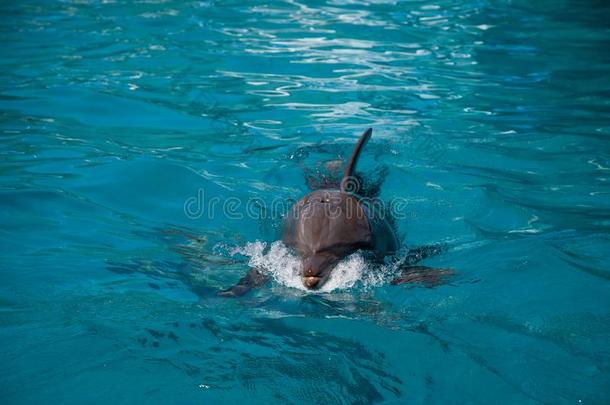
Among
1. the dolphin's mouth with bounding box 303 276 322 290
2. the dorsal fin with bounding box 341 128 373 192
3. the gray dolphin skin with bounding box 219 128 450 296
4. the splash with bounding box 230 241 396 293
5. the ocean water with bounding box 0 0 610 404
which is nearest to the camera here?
the ocean water with bounding box 0 0 610 404

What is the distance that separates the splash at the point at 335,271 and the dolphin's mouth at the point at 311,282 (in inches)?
7.1

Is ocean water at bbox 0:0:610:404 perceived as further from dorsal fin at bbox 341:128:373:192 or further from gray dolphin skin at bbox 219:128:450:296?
dorsal fin at bbox 341:128:373:192

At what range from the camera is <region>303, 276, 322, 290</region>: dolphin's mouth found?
489 centimetres

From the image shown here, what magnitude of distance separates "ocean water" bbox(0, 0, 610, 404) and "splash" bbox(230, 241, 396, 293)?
22mm

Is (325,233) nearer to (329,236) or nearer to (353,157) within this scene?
(329,236)

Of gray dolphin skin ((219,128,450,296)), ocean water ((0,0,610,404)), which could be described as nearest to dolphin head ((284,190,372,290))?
gray dolphin skin ((219,128,450,296))

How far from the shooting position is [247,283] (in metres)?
5.36

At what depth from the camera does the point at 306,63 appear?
1277 centimetres

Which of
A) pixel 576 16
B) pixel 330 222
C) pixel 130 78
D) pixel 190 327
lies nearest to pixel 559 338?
pixel 330 222

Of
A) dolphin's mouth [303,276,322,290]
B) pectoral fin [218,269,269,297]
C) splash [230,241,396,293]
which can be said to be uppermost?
dolphin's mouth [303,276,322,290]

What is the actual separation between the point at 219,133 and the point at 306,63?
3.87 meters

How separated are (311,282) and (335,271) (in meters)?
0.28

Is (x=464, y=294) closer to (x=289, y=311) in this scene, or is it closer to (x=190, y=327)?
(x=289, y=311)

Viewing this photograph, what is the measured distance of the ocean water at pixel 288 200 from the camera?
4.16 metres
